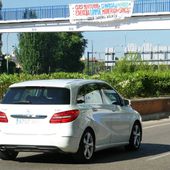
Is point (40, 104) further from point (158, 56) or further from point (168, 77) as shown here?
point (158, 56)

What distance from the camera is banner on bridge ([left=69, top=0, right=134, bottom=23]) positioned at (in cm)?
7119

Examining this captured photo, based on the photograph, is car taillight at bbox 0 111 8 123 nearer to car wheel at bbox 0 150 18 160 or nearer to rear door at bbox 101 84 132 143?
car wheel at bbox 0 150 18 160

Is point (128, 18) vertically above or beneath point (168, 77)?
above

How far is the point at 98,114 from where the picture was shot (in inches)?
449

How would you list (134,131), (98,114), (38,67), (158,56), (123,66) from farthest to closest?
(38,67) → (158,56) → (123,66) → (134,131) → (98,114)

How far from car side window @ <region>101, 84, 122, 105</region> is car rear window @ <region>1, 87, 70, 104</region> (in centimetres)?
136

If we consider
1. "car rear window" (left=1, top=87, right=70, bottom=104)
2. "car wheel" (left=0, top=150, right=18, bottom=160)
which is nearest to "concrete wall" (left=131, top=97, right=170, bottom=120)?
"car wheel" (left=0, top=150, right=18, bottom=160)

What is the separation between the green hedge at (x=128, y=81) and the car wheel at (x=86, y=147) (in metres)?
14.2

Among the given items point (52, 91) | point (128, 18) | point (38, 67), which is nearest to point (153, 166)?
point (52, 91)

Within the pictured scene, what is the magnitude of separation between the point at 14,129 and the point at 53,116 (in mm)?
780

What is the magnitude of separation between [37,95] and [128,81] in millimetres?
16507

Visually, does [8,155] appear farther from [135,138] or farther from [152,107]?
[152,107]

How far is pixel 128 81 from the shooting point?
27125mm

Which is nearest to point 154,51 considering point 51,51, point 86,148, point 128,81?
point 51,51
